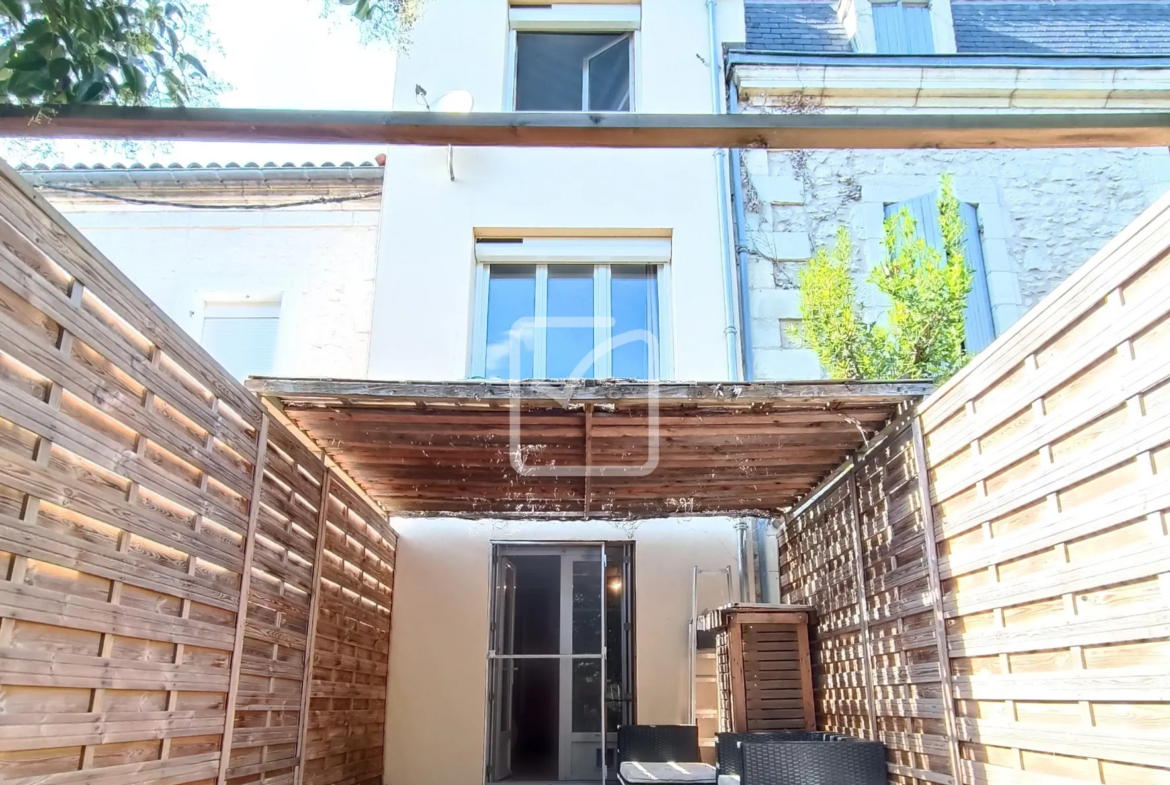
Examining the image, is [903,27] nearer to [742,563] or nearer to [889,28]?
[889,28]

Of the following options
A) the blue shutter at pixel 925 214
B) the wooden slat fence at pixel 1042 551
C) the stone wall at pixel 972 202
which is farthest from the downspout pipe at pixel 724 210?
the wooden slat fence at pixel 1042 551

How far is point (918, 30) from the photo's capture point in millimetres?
7945

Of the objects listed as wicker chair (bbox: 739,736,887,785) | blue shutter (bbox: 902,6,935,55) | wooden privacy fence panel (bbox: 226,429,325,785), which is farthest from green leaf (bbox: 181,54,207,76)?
blue shutter (bbox: 902,6,935,55)

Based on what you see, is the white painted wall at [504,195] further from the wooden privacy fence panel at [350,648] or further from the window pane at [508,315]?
the wooden privacy fence panel at [350,648]

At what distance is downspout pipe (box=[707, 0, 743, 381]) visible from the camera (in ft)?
22.2

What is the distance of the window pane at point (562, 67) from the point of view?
25.9 feet

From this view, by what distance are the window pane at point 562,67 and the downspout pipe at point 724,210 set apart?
0.82 m

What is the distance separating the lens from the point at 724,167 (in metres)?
7.30

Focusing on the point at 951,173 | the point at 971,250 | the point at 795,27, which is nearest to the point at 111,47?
the point at 971,250

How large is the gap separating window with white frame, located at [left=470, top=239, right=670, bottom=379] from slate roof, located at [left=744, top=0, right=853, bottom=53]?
92.9 inches

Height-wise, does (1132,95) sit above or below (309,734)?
above

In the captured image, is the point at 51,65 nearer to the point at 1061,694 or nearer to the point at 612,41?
the point at 1061,694

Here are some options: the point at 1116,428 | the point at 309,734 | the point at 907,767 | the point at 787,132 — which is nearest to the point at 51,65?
the point at 787,132

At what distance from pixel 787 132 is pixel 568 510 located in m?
4.46
